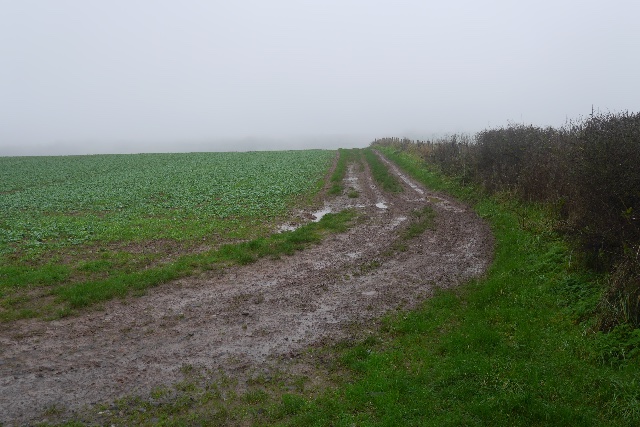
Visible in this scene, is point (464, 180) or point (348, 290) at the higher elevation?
point (464, 180)

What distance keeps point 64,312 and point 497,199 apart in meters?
18.6

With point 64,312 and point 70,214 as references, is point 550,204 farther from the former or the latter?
point 70,214

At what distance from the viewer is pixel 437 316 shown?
9625mm

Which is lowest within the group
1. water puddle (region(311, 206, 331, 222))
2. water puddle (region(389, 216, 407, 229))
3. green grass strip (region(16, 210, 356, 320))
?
green grass strip (region(16, 210, 356, 320))

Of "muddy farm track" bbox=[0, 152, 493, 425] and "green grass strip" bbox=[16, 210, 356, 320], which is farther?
"green grass strip" bbox=[16, 210, 356, 320]

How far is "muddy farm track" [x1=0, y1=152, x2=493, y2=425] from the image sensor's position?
7.44 m

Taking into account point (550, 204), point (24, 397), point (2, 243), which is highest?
point (550, 204)

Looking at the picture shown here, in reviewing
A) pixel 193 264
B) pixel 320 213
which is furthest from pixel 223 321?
pixel 320 213

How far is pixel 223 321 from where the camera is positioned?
32.1ft

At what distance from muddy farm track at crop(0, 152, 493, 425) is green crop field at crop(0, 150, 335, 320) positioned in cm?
144

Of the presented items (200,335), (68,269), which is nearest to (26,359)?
(200,335)

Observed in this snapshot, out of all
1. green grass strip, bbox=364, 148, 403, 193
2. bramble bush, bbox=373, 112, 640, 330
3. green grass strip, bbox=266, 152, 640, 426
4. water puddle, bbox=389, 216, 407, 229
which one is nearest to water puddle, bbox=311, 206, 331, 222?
water puddle, bbox=389, 216, 407, 229

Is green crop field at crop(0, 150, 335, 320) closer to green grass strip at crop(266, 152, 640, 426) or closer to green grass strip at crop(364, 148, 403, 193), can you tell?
green grass strip at crop(364, 148, 403, 193)

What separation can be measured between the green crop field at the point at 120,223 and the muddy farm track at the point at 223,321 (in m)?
1.44
